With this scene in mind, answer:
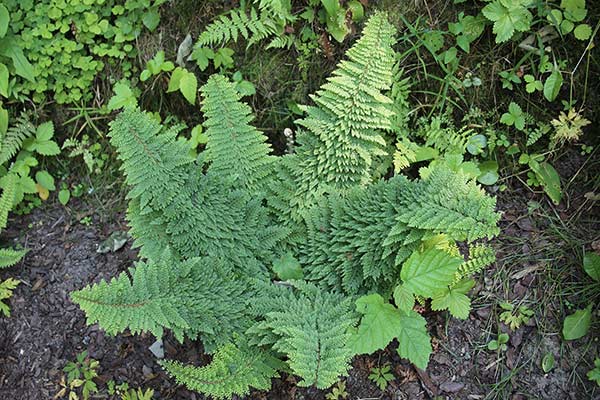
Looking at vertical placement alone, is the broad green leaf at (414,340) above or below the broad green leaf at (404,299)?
below

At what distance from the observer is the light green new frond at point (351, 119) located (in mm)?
2979

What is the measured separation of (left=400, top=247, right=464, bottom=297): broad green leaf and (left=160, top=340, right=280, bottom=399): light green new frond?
78 cm

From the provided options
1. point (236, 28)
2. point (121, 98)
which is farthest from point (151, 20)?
point (236, 28)

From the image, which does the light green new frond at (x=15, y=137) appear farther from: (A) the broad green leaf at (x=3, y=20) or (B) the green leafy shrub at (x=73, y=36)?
(A) the broad green leaf at (x=3, y=20)

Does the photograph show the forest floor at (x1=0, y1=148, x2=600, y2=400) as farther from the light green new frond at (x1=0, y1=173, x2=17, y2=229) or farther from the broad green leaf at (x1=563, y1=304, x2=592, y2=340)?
the light green new frond at (x1=0, y1=173, x2=17, y2=229)

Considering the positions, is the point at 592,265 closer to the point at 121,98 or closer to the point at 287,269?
the point at 287,269

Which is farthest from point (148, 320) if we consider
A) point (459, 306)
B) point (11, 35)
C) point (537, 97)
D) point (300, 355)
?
point (537, 97)

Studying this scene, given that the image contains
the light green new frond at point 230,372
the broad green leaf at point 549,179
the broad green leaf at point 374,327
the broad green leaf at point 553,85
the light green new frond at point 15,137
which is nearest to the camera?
the light green new frond at point 230,372

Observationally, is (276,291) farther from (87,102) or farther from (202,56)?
(87,102)

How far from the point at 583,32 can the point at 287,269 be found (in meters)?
2.11

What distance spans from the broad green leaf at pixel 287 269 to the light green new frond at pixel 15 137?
2.01 m

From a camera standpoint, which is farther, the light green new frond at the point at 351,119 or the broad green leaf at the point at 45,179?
the broad green leaf at the point at 45,179

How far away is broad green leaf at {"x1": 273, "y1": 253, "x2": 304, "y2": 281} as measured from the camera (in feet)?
10.1

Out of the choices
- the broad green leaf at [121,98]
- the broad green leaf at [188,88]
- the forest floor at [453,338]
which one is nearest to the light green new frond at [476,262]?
the forest floor at [453,338]
